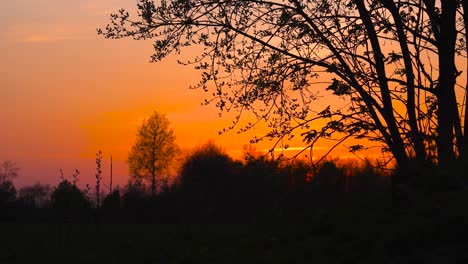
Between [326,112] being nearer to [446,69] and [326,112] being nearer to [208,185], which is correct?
[446,69]

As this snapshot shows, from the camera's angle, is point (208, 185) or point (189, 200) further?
point (208, 185)

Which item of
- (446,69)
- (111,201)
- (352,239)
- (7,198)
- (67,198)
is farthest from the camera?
(7,198)

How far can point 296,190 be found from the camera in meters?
46.5

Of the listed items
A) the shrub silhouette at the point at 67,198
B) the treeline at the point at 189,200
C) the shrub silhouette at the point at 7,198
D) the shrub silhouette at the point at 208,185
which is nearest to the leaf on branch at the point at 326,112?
the shrub silhouette at the point at 67,198

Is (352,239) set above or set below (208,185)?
below

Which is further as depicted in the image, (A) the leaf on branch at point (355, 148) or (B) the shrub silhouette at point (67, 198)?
(B) the shrub silhouette at point (67, 198)

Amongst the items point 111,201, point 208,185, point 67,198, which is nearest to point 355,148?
point 67,198

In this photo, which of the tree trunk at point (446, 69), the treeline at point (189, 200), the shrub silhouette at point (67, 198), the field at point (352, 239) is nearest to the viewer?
the field at point (352, 239)

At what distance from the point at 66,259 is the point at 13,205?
52.8 m

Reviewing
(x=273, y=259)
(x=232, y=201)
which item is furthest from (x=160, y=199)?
(x=273, y=259)

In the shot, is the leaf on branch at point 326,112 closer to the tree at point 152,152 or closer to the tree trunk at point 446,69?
the tree trunk at point 446,69

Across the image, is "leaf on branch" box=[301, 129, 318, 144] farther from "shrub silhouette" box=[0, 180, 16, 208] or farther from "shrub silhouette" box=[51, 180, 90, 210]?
"shrub silhouette" box=[0, 180, 16, 208]

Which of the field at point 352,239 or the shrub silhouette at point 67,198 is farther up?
the shrub silhouette at point 67,198

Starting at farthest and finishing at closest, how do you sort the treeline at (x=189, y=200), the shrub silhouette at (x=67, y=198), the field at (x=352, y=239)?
the treeline at (x=189, y=200) < the shrub silhouette at (x=67, y=198) < the field at (x=352, y=239)
